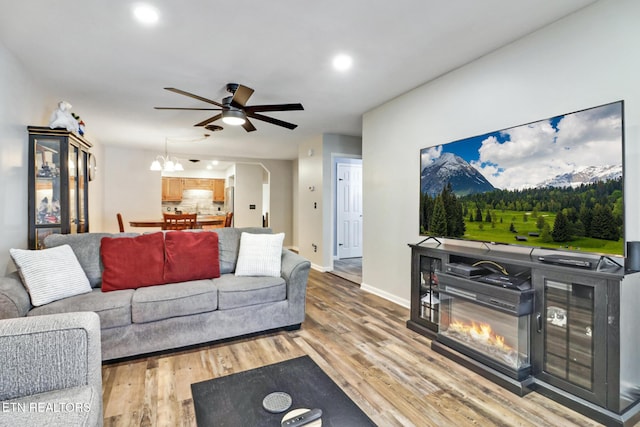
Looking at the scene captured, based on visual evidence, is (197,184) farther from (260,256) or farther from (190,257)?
(260,256)

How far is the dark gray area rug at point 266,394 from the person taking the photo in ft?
3.65

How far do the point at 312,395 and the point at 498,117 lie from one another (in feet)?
8.49

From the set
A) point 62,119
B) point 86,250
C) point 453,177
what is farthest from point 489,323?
point 62,119

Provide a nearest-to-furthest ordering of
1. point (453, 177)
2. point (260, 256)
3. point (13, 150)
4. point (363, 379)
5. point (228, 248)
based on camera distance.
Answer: point (363, 379) < point (13, 150) < point (453, 177) < point (260, 256) < point (228, 248)

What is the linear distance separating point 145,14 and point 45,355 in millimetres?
2148

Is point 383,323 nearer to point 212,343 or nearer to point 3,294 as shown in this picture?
point 212,343

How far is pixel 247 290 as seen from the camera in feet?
8.93

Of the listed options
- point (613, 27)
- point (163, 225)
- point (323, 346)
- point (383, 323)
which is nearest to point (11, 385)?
point (323, 346)

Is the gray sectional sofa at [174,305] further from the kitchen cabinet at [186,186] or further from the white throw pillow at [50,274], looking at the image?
the kitchen cabinet at [186,186]

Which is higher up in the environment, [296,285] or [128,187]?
[128,187]

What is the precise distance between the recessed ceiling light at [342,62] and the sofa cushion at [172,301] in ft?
7.54

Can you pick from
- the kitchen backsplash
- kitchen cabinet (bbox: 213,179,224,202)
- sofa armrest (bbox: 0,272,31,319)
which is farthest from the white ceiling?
kitchen cabinet (bbox: 213,179,224,202)

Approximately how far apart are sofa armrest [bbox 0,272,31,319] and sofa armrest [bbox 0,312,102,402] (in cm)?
100

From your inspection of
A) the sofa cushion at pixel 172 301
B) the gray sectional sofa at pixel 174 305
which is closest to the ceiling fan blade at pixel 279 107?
the gray sectional sofa at pixel 174 305
